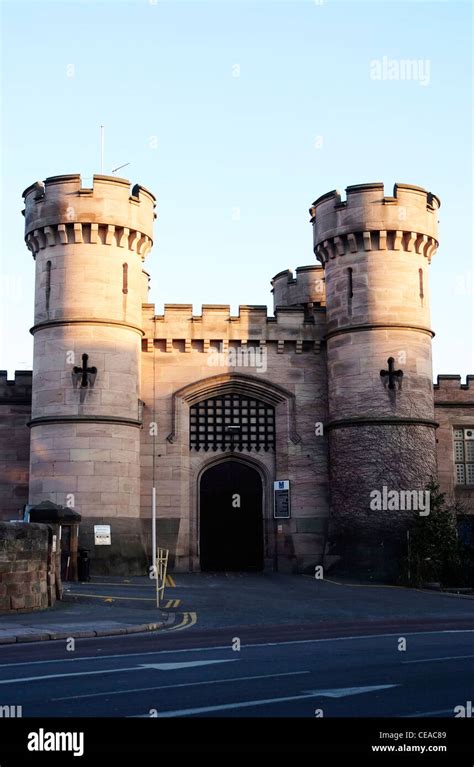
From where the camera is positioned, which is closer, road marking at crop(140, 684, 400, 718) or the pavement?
road marking at crop(140, 684, 400, 718)

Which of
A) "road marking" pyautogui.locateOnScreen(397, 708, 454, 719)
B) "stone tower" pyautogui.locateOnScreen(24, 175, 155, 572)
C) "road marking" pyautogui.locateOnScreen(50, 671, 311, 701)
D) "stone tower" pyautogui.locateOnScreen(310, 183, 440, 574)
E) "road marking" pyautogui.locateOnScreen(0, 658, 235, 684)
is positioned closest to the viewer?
"road marking" pyautogui.locateOnScreen(397, 708, 454, 719)

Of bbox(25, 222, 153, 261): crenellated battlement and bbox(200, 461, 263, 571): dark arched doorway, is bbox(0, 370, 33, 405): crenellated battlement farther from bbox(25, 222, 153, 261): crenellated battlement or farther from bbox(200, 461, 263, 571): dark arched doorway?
bbox(200, 461, 263, 571): dark arched doorway

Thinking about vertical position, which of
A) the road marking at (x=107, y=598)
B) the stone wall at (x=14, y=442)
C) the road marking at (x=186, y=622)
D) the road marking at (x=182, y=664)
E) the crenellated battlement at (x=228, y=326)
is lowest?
the road marking at (x=186, y=622)

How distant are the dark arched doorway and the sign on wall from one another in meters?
0.67

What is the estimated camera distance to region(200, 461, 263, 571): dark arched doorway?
35.2m

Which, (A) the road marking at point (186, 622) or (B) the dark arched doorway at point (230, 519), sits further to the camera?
(B) the dark arched doorway at point (230, 519)

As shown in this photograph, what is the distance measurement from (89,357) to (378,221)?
10857 mm

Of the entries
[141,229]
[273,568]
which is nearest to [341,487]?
[273,568]

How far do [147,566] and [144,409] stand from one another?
5.52 m

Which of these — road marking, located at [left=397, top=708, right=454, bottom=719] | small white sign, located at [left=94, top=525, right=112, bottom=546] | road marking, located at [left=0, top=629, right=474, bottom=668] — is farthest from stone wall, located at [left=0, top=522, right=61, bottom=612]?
road marking, located at [left=397, top=708, right=454, bottom=719]

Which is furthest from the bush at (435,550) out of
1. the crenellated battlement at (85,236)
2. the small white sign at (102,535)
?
the crenellated battlement at (85,236)

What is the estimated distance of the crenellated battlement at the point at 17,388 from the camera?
36.2 m

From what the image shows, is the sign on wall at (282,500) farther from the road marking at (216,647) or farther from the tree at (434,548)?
the road marking at (216,647)

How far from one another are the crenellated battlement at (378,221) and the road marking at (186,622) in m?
17.6
